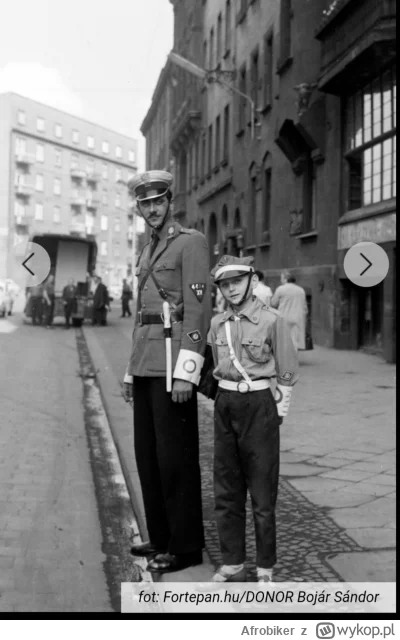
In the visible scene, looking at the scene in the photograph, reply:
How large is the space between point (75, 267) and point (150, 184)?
2579 centimetres

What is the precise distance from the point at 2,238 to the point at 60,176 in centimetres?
477

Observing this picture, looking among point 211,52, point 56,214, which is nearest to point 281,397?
point 211,52

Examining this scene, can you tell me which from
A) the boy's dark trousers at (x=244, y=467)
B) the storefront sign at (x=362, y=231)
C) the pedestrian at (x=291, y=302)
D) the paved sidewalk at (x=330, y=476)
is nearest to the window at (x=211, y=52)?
the storefront sign at (x=362, y=231)

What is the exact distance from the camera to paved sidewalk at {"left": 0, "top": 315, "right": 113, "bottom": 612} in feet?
12.4

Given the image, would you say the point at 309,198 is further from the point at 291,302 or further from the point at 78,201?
the point at 78,201

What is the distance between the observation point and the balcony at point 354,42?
33.2ft

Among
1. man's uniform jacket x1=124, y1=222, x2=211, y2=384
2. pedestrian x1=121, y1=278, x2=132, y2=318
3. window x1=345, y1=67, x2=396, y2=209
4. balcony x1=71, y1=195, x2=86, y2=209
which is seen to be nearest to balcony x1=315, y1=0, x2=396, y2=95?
window x1=345, y1=67, x2=396, y2=209

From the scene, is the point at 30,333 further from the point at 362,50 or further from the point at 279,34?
the point at 279,34

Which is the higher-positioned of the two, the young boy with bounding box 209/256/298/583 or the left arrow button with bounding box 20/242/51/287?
the left arrow button with bounding box 20/242/51/287

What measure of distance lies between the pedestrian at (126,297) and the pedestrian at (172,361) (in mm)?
25420

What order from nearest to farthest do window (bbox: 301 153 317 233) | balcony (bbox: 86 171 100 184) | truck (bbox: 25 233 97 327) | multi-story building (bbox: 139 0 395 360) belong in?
multi-story building (bbox: 139 0 395 360) < balcony (bbox: 86 171 100 184) < window (bbox: 301 153 317 233) < truck (bbox: 25 233 97 327)

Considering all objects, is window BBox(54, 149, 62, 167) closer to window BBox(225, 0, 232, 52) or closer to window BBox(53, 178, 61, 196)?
window BBox(53, 178, 61, 196)

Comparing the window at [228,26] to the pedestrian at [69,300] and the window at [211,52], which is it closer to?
the window at [211,52]

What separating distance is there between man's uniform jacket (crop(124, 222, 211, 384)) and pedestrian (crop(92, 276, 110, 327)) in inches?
892
